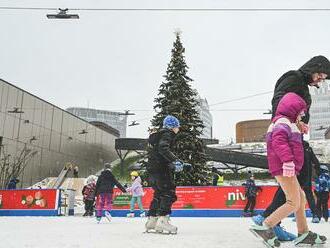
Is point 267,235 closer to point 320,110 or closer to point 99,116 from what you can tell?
point 320,110

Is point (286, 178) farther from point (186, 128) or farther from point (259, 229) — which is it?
point (186, 128)

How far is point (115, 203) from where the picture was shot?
1603 cm

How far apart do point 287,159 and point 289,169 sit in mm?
91

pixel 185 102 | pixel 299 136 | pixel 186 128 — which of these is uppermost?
pixel 185 102

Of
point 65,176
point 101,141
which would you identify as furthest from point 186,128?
point 101,141

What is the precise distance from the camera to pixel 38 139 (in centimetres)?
3606

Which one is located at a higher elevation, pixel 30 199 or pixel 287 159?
pixel 287 159

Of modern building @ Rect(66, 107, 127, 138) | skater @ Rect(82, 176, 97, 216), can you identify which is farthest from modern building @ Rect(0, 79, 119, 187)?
modern building @ Rect(66, 107, 127, 138)

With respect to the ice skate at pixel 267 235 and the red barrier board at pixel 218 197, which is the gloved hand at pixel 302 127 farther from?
the red barrier board at pixel 218 197

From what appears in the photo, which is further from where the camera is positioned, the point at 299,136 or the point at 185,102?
the point at 185,102

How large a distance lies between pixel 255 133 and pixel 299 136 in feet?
317

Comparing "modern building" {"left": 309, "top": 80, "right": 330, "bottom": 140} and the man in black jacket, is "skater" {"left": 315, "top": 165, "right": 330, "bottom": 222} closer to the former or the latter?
the man in black jacket

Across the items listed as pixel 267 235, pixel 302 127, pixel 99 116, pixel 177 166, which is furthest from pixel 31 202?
pixel 99 116

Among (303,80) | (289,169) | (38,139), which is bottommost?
(289,169)
